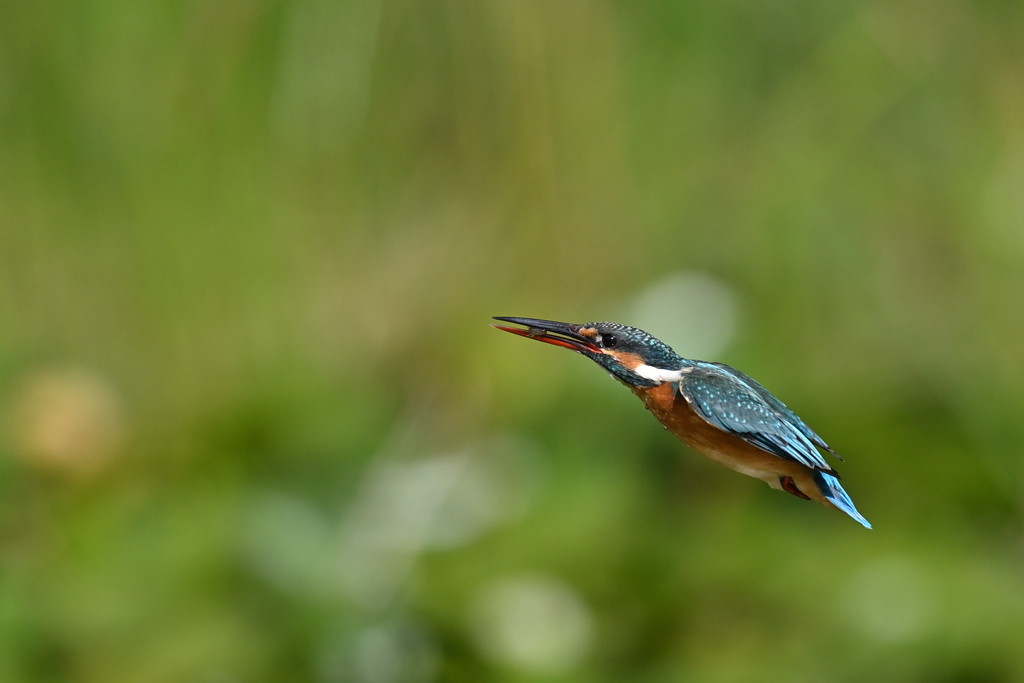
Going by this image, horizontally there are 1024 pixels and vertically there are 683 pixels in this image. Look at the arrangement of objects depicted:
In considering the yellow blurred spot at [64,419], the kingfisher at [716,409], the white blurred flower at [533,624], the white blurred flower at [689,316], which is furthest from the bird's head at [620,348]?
the yellow blurred spot at [64,419]

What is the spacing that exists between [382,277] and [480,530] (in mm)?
480

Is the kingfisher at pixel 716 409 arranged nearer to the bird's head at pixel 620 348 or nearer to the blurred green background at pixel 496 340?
the bird's head at pixel 620 348

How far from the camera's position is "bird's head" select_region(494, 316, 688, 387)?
23 cm

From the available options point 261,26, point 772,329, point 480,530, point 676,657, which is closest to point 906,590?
point 676,657

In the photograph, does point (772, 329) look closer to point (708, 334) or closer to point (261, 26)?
point (708, 334)

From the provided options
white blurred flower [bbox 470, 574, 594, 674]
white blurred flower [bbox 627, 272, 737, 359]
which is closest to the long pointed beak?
white blurred flower [bbox 627, 272, 737, 359]

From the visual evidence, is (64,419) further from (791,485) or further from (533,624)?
(791,485)

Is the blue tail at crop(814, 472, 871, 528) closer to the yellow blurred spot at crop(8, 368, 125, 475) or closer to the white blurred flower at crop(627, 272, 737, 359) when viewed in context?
the white blurred flower at crop(627, 272, 737, 359)

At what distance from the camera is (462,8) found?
108 centimetres

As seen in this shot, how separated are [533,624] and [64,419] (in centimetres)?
77

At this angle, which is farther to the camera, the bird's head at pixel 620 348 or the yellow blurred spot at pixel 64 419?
the yellow blurred spot at pixel 64 419

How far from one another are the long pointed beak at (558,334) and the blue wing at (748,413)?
3 cm

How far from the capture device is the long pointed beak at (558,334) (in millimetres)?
224

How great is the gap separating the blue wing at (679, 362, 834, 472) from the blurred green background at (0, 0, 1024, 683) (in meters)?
0.85
